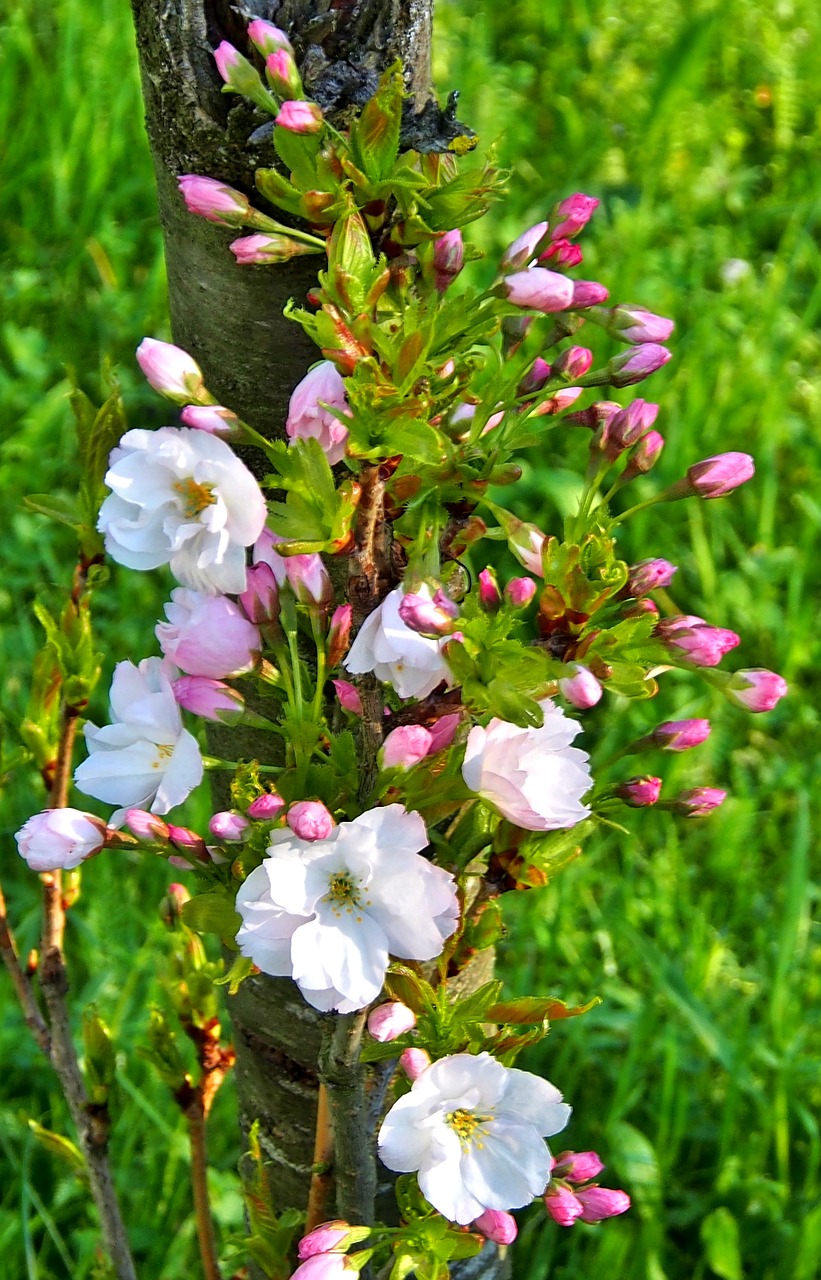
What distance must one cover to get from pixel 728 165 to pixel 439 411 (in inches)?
115

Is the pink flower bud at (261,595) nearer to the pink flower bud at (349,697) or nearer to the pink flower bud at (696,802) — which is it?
the pink flower bud at (349,697)

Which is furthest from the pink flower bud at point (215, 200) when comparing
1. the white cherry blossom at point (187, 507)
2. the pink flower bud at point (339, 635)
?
the pink flower bud at point (339, 635)

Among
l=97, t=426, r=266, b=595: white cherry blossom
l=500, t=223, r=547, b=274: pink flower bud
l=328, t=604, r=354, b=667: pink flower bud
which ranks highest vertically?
l=500, t=223, r=547, b=274: pink flower bud

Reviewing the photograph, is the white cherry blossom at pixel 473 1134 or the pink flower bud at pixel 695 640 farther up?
the pink flower bud at pixel 695 640

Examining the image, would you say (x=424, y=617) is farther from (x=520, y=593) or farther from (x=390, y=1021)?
(x=390, y=1021)

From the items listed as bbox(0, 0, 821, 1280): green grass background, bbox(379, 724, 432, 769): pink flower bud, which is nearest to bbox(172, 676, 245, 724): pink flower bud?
bbox(379, 724, 432, 769): pink flower bud

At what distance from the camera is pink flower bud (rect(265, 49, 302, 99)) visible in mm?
804

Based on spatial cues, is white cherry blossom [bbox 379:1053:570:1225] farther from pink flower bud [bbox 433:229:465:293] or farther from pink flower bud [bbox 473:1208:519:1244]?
pink flower bud [bbox 433:229:465:293]

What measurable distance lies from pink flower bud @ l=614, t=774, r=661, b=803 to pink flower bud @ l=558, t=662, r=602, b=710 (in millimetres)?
198

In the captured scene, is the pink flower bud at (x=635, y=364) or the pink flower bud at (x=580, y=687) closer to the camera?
the pink flower bud at (x=580, y=687)

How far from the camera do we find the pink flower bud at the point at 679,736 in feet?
3.42

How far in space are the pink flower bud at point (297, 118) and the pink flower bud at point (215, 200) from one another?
3.7 inches

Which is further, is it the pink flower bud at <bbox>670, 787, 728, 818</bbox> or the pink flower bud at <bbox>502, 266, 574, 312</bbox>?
the pink flower bud at <bbox>670, 787, 728, 818</bbox>

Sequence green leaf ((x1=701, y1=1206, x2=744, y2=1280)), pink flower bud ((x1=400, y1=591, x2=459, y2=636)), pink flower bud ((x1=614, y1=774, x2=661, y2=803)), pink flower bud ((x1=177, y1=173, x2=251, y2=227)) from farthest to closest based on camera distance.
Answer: green leaf ((x1=701, y1=1206, x2=744, y2=1280)), pink flower bud ((x1=614, y1=774, x2=661, y2=803)), pink flower bud ((x1=177, y1=173, x2=251, y2=227)), pink flower bud ((x1=400, y1=591, x2=459, y2=636))
